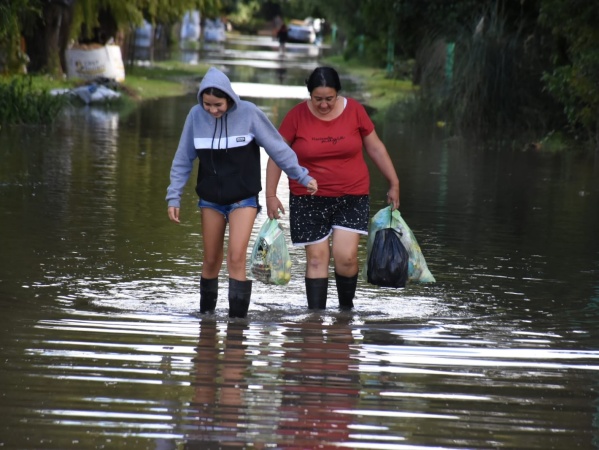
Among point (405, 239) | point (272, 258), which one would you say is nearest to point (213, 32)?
point (405, 239)

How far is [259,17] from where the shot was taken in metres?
132

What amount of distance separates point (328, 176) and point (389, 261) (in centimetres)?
77

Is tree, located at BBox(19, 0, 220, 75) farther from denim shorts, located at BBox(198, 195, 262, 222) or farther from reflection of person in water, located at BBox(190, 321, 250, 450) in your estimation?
reflection of person in water, located at BBox(190, 321, 250, 450)

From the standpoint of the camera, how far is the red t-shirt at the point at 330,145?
7.92 metres

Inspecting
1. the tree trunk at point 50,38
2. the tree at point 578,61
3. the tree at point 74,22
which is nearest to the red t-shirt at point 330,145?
the tree at point 578,61

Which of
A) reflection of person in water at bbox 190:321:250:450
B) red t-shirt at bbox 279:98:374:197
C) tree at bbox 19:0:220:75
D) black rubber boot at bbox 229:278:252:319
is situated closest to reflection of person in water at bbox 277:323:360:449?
reflection of person in water at bbox 190:321:250:450

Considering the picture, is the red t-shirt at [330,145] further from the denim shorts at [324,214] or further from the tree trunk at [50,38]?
the tree trunk at [50,38]

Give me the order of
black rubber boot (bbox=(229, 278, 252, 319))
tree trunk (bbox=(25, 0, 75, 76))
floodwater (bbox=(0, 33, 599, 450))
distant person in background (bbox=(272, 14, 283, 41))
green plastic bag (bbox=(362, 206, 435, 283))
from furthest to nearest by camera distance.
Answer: distant person in background (bbox=(272, 14, 283, 41)), tree trunk (bbox=(25, 0, 75, 76)), green plastic bag (bbox=(362, 206, 435, 283)), black rubber boot (bbox=(229, 278, 252, 319)), floodwater (bbox=(0, 33, 599, 450))

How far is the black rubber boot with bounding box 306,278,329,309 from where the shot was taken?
8266 millimetres

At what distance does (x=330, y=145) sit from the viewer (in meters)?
7.92

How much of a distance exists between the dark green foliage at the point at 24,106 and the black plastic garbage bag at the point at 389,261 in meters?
13.2

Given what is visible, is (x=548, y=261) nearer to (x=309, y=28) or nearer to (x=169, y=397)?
(x=169, y=397)

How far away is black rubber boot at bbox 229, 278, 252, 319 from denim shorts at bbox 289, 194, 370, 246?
51cm

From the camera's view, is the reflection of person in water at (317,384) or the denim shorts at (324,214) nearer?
the reflection of person in water at (317,384)
